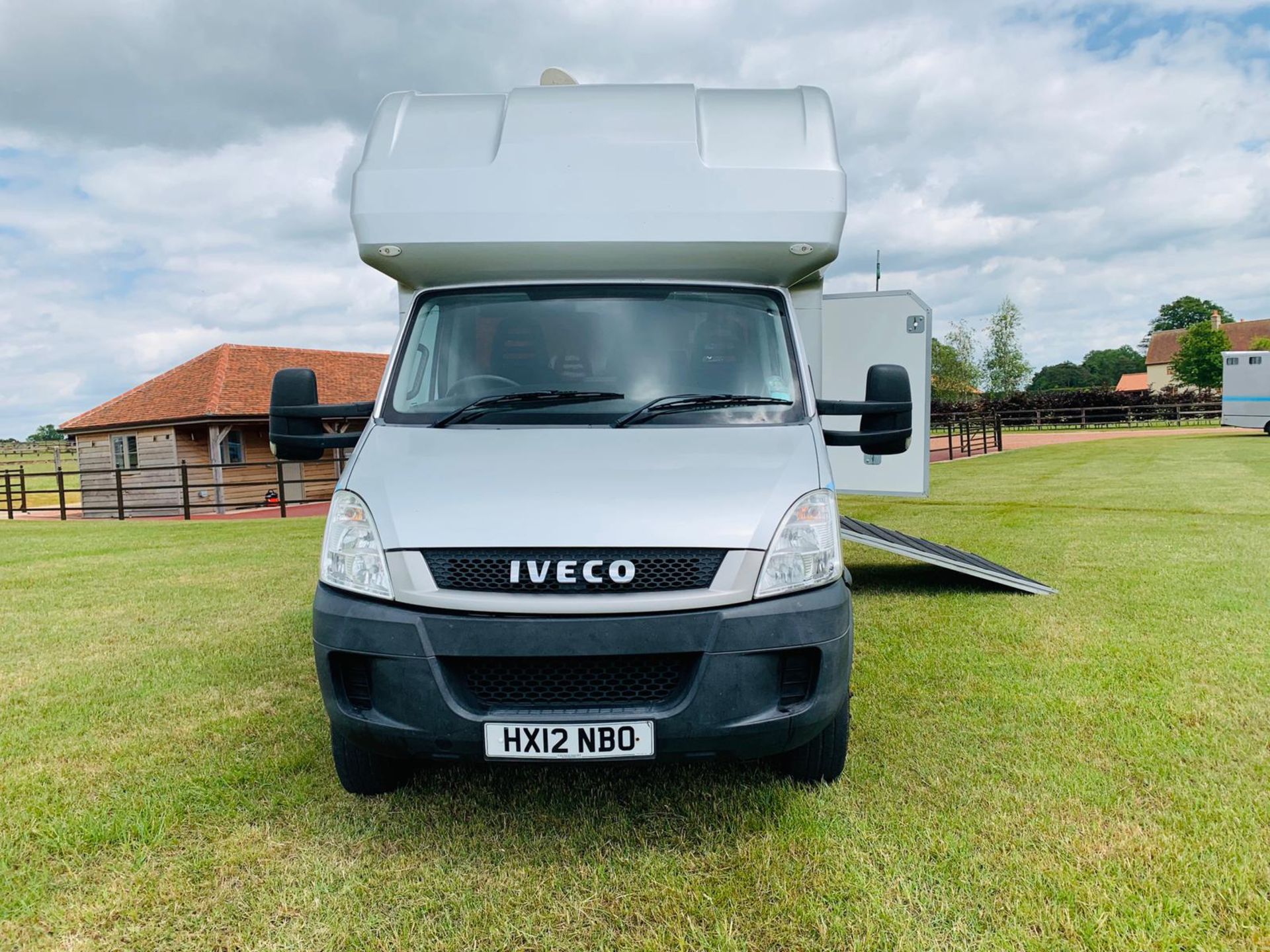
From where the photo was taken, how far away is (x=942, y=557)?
6.59 m

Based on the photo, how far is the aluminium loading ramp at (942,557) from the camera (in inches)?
254

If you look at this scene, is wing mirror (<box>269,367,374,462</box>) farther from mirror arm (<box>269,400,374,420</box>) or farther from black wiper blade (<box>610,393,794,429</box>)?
black wiper blade (<box>610,393,794,429</box>)

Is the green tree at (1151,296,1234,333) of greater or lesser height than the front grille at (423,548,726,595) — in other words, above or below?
above

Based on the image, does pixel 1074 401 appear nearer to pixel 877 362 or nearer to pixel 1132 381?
pixel 877 362

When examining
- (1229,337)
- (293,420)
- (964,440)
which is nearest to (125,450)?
(964,440)

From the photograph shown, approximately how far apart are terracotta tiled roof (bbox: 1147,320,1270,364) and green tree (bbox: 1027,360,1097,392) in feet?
60.0

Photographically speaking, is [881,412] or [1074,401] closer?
[881,412]

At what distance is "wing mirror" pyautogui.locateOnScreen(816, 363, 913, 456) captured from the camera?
12.1ft

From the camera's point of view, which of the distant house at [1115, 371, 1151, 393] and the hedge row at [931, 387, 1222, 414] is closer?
the hedge row at [931, 387, 1222, 414]

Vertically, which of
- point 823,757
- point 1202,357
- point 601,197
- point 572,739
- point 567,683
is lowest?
point 823,757

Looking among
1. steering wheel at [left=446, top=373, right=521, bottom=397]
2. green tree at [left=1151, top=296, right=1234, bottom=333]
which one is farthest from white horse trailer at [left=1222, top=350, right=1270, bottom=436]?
green tree at [left=1151, top=296, right=1234, bottom=333]

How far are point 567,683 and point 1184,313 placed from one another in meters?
124

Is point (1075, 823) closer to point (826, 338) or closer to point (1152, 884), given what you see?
point (1152, 884)

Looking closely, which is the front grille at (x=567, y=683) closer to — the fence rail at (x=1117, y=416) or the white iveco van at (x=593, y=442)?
the white iveco van at (x=593, y=442)
